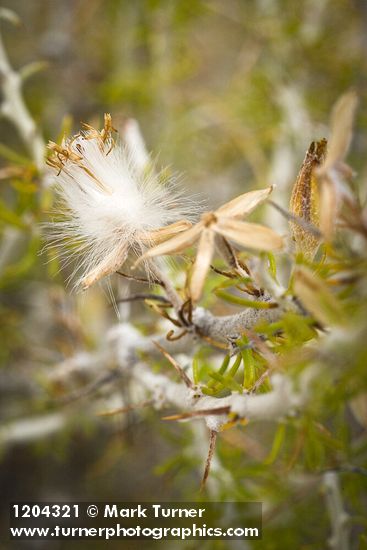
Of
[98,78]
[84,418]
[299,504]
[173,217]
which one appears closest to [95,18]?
[98,78]

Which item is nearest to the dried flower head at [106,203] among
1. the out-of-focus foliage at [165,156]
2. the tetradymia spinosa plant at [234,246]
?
the tetradymia spinosa plant at [234,246]

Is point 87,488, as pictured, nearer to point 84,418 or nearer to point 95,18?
point 84,418

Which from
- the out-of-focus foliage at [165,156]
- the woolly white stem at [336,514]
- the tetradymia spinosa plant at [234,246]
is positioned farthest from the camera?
the out-of-focus foliage at [165,156]

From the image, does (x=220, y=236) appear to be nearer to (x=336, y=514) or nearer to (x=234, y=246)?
(x=234, y=246)

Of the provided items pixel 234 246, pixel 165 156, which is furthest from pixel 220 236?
pixel 165 156

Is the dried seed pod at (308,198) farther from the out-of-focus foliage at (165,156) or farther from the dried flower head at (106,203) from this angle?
the out-of-focus foliage at (165,156)

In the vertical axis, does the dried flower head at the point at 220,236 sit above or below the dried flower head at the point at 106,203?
below
